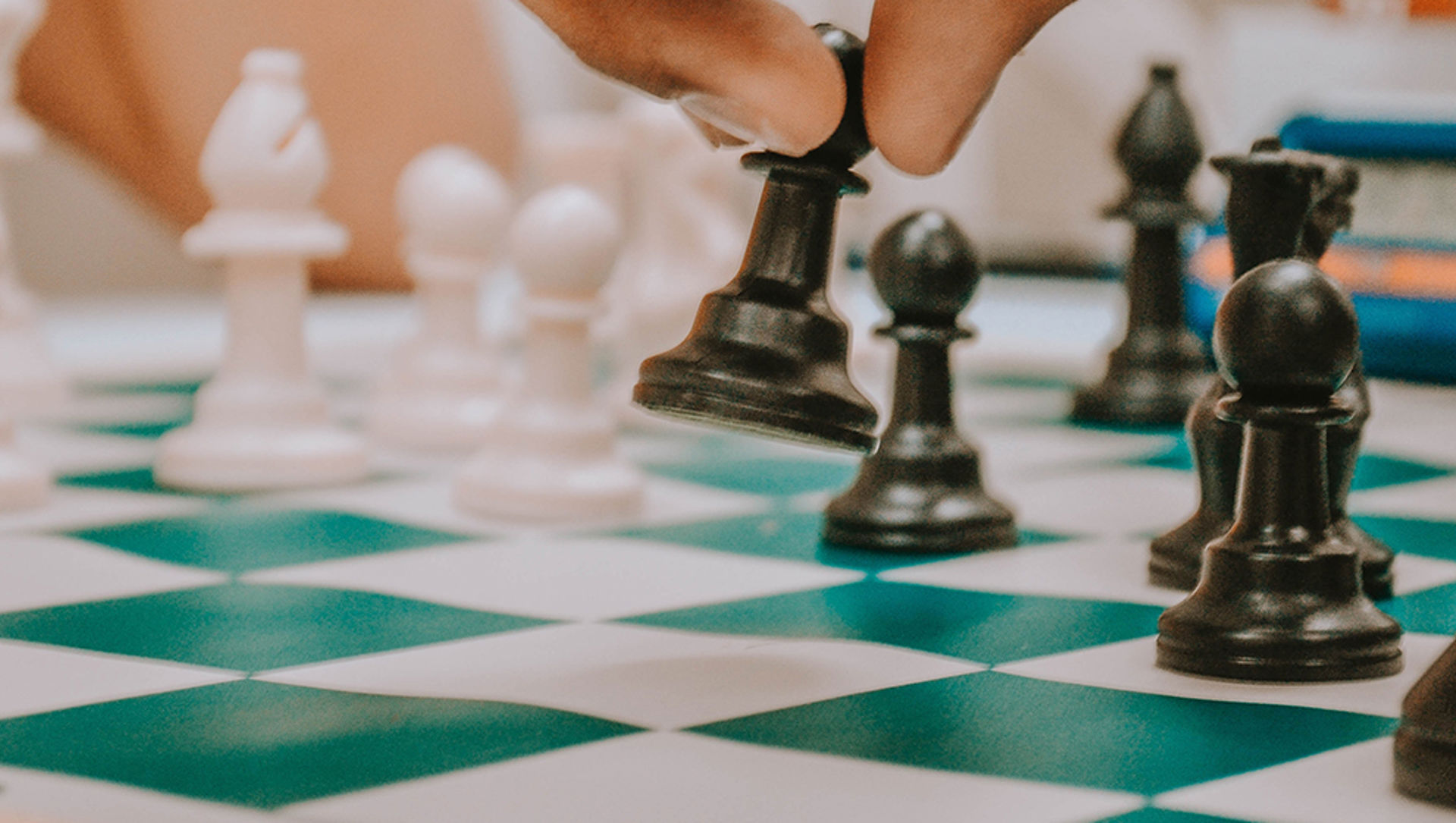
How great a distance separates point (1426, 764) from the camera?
2.23ft

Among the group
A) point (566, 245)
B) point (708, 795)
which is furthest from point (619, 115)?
point (708, 795)

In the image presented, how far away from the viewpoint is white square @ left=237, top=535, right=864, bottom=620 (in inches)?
42.5

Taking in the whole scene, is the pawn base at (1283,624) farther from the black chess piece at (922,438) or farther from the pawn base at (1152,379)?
the pawn base at (1152,379)

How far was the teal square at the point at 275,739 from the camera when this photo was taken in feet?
2.31

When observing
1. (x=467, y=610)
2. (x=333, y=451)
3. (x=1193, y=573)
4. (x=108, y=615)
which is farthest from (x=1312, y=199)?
(x=333, y=451)

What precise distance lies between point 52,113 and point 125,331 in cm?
67

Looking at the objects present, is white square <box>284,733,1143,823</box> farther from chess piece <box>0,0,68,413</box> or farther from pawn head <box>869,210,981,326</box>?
chess piece <box>0,0,68,413</box>

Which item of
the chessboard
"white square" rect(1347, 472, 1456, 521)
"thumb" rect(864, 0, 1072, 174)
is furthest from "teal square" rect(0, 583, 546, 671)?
"white square" rect(1347, 472, 1456, 521)

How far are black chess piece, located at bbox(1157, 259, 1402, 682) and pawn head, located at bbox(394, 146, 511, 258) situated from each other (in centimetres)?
96

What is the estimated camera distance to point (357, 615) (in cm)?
102

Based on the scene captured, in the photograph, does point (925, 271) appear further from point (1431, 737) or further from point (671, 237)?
point (671, 237)

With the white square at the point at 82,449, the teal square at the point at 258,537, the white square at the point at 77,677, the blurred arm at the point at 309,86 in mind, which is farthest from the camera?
the blurred arm at the point at 309,86

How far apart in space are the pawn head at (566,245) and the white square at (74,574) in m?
0.39

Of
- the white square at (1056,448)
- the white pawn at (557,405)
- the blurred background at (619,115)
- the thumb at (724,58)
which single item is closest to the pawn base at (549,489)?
the white pawn at (557,405)
